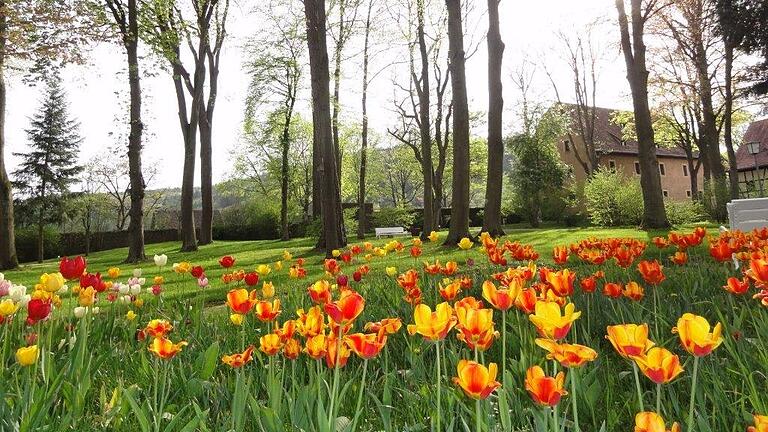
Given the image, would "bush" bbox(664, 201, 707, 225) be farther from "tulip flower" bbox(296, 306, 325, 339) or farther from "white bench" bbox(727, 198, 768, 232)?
"tulip flower" bbox(296, 306, 325, 339)

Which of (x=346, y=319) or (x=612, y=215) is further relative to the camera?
(x=612, y=215)

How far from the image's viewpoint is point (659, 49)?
2892 centimetres

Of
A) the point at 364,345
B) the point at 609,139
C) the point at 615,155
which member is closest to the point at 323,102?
the point at 364,345

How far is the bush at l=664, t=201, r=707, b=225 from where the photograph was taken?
20.9 metres

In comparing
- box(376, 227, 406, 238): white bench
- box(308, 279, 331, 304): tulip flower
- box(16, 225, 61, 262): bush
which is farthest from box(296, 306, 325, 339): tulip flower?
box(16, 225, 61, 262): bush

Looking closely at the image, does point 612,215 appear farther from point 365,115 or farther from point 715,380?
point 715,380

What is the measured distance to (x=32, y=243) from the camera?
2956 cm

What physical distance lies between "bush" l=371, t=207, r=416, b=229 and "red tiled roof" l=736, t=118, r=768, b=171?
102ft

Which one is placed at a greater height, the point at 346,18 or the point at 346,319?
the point at 346,18

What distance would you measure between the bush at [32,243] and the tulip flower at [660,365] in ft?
113

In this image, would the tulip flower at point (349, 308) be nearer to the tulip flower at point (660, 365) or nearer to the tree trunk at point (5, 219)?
the tulip flower at point (660, 365)

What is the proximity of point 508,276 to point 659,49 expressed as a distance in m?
31.1

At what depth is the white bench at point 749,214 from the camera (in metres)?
7.45

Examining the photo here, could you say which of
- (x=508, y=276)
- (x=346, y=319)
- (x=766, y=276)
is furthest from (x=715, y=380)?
(x=346, y=319)
